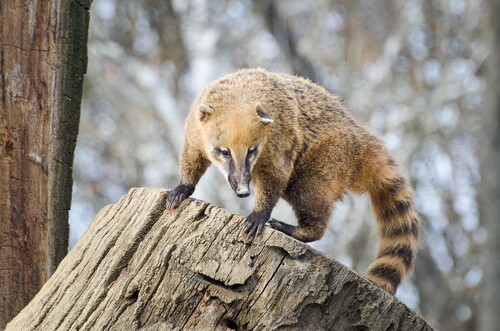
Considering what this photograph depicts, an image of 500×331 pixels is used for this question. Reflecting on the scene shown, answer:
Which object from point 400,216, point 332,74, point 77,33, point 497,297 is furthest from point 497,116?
point 77,33

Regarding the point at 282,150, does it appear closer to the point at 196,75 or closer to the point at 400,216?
the point at 400,216

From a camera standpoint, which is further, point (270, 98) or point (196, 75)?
point (196, 75)

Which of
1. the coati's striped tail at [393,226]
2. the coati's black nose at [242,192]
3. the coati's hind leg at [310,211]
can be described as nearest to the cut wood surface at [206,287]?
the coati's black nose at [242,192]

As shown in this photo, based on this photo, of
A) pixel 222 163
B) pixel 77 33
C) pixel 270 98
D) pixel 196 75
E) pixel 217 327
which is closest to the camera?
pixel 217 327

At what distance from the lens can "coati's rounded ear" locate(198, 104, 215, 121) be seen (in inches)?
232

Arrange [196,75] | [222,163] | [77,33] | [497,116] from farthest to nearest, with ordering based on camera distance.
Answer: [196,75] → [497,116] → [222,163] → [77,33]

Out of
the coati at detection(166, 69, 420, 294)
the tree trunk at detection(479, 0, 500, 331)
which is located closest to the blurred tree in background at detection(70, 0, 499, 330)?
the tree trunk at detection(479, 0, 500, 331)

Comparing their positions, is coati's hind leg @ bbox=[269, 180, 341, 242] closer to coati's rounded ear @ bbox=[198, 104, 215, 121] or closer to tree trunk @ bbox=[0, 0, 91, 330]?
coati's rounded ear @ bbox=[198, 104, 215, 121]

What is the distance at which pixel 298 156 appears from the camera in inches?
254

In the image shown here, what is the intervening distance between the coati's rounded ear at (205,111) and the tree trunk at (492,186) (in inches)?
368

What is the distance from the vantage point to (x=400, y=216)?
262 inches

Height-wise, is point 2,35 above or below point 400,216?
below

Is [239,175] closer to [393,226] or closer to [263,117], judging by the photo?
[263,117]

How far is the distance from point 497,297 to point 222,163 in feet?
34.6
